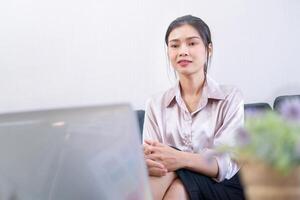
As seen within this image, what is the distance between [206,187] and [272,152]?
2.93 feet

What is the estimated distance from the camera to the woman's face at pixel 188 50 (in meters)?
1.72

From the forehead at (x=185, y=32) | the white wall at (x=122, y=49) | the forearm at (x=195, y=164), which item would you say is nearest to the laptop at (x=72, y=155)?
the forearm at (x=195, y=164)

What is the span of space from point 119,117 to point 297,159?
1.03 feet

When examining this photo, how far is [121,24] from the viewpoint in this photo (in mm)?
2307

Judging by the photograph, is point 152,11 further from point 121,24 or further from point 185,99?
point 185,99

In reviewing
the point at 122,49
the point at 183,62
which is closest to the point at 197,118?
the point at 183,62

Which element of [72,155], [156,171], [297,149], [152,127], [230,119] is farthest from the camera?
[152,127]

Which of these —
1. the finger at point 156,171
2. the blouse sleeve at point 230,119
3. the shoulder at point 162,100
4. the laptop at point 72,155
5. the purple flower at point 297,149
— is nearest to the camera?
the purple flower at point 297,149

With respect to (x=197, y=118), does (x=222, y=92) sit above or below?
above

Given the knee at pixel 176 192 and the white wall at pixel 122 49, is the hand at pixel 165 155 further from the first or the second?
the white wall at pixel 122 49

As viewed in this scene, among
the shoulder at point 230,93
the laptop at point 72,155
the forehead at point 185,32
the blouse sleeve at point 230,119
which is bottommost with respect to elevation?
the blouse sleeve at point 230,119

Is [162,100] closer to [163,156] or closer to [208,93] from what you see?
[208,93]

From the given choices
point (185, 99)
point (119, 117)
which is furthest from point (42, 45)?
point (119, 117)

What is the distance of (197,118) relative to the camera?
5.33 ft
